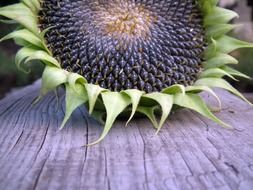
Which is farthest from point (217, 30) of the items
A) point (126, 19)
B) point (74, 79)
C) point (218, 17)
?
point (74, 79)

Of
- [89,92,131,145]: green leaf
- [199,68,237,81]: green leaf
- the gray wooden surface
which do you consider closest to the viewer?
the gray wooden surface

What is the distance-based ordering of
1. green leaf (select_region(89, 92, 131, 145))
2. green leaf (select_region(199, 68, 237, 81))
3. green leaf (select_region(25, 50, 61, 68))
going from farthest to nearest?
green leaf (select_region(199, 68, 237, 81)), green leaf (select_region(25, 50, 61, 68)), green leaf (select_region(89, 92, 131, 145))

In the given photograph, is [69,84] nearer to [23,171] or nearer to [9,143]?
[9,143]

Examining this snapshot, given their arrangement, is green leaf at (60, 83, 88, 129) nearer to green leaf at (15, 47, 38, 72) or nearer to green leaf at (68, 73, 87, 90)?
green leaf at (68, 73, 87, 90)

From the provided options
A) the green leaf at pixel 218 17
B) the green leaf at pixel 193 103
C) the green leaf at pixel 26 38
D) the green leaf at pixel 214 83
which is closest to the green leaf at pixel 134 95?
the green leaf at pixel 193 103

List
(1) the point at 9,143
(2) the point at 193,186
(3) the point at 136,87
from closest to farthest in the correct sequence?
(2) the point at 193,186 < (1) the point at 9,143 < (3) the point at 136,87

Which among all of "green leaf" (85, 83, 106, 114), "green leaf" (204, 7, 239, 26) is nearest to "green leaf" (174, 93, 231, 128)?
"green leaf" (85, 83, 106, 114)

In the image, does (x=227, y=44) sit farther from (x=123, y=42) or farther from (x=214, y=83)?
(x=123, y=42)

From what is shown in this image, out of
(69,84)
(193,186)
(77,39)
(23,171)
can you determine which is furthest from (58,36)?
(193,186)
